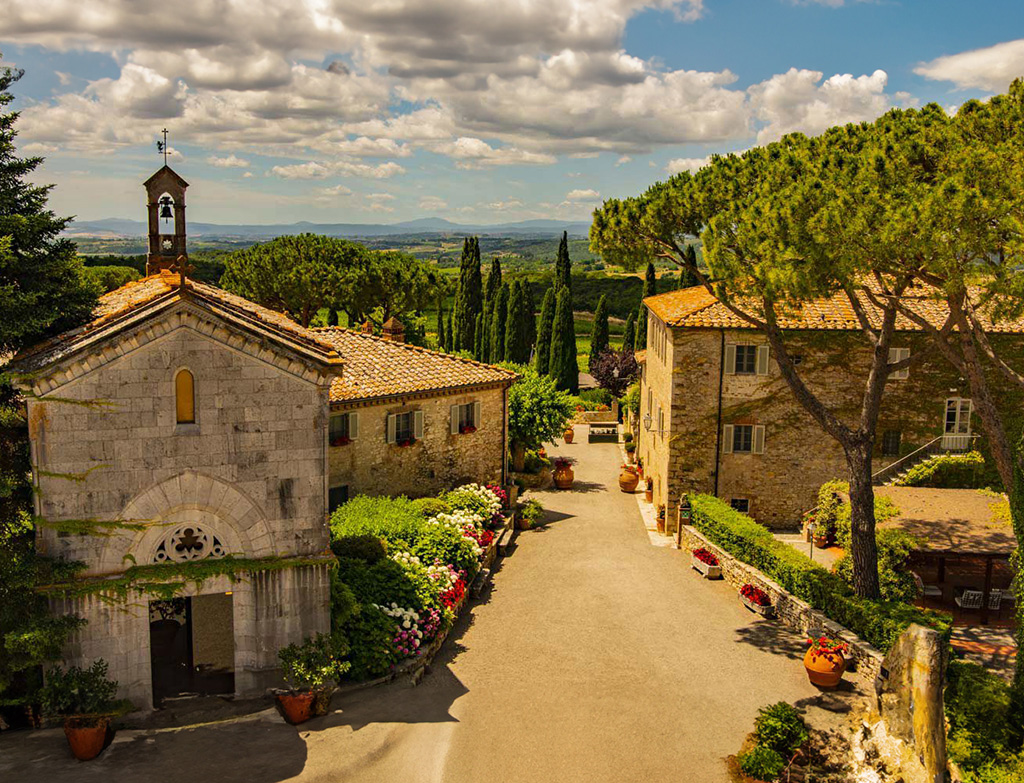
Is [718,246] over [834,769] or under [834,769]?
over

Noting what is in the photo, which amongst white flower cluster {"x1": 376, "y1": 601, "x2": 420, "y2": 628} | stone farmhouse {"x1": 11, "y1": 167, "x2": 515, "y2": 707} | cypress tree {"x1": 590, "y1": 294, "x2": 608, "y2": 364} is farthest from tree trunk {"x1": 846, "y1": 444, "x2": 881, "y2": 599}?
cypress tree {"x1": 590, "y1": 294, "x2": 608, "y2": 364}

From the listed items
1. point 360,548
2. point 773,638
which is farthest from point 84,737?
point 773,638

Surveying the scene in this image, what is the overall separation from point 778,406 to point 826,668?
14217 millimetres

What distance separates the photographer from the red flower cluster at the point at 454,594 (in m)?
22.2

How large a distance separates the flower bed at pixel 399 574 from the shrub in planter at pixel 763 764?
7.72 metres

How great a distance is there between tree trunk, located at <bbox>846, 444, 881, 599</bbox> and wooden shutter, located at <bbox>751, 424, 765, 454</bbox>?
10220mm

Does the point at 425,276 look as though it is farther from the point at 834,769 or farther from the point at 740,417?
the point at 834,769

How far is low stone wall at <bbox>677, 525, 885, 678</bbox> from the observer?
64.1 feet

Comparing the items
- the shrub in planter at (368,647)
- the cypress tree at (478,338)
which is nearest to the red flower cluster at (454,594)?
the shrub in planter at (368,647)

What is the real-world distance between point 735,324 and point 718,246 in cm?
973

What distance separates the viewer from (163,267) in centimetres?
2330

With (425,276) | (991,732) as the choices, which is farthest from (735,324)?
(425,276)

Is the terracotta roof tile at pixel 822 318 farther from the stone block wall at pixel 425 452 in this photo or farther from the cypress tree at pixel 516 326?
the cypress tree at pixel 516 326

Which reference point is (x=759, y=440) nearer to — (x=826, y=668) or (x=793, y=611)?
(x=793, y=611)
